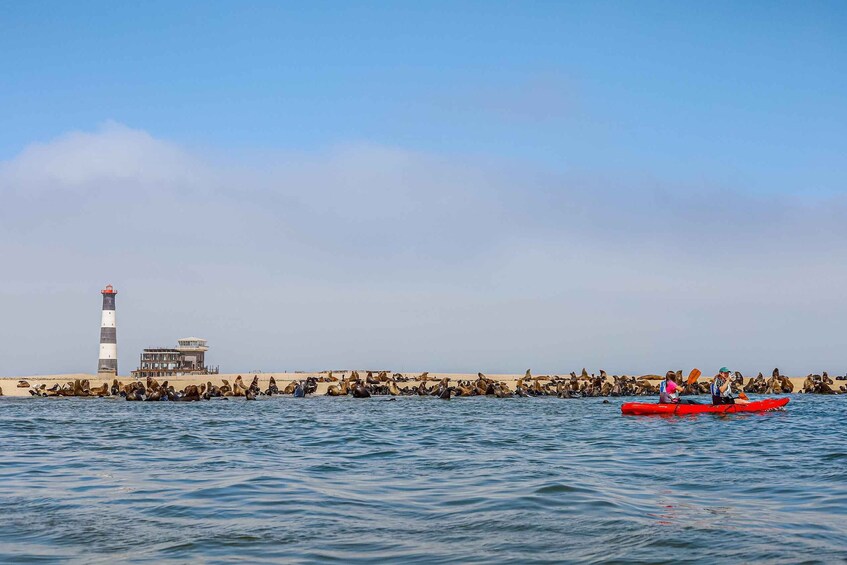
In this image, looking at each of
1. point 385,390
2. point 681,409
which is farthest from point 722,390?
point 385,390

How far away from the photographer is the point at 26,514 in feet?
37.9

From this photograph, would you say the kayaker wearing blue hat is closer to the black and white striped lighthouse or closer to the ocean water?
the ocean water

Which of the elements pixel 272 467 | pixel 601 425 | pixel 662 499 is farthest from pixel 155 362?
pixel 662 499

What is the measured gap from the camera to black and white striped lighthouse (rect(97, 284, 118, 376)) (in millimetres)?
73875

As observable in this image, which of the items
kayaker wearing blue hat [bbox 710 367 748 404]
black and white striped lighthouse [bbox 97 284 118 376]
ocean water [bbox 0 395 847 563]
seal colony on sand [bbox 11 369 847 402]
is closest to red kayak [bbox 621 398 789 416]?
kayaker wearing blue hat [bbox 710 367 748 404]

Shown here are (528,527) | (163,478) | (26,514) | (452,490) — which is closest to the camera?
(528,527)

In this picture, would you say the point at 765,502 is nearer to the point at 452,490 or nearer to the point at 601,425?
the point at 452,490

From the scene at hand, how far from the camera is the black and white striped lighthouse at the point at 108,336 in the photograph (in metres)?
73.9

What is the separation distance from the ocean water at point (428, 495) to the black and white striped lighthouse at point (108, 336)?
4932 centimetres

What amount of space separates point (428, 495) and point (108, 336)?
67.5 meters

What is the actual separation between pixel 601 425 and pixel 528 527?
62.9 feet

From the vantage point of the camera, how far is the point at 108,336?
74.3 m

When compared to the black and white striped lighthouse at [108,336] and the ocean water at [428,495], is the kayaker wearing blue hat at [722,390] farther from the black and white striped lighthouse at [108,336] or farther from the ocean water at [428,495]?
the black and white striped lighthouse at [108,336]

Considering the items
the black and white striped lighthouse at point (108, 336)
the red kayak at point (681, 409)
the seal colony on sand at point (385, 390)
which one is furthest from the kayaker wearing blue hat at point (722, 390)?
the black and white striped lighthouse at point (108, 336)
